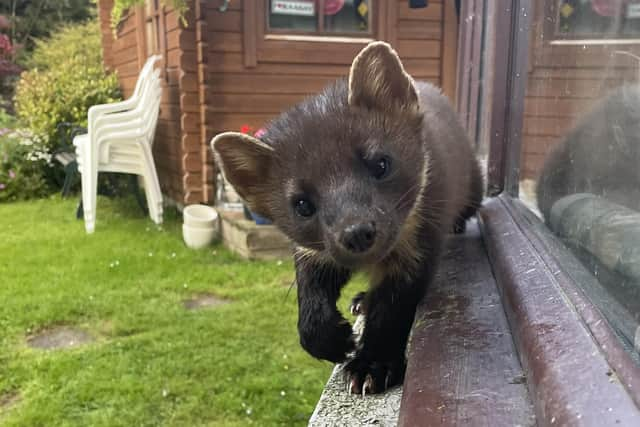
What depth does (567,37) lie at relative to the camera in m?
1.72

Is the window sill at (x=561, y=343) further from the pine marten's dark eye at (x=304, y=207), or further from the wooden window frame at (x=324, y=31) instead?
the wooden window frame at (x=324, y=31)

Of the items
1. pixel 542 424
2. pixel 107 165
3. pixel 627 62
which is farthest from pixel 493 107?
pixel 107 165

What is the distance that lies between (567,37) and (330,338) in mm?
1108

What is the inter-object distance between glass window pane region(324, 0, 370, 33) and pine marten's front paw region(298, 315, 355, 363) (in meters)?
6.55

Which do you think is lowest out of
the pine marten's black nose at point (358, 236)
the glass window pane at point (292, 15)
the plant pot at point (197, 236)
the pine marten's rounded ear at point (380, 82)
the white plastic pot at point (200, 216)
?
the plant pot at point (197, 236)

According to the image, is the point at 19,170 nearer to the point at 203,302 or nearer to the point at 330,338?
the point at 203,302

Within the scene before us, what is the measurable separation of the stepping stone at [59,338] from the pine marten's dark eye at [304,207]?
3369mm

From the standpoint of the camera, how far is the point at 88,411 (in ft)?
12.4

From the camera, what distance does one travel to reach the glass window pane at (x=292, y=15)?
301 inches

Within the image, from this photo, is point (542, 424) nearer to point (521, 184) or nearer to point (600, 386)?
point (600, 386)

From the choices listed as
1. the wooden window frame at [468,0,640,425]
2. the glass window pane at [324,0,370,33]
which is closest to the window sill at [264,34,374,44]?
the glass window pane at [324,0,370,33]

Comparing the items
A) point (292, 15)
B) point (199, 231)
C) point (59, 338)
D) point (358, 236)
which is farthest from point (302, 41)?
point (358, 236)

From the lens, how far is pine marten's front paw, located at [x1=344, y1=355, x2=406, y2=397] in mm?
1781

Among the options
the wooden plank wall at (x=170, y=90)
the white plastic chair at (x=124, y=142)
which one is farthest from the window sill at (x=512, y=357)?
A: the white plastic chair at (x=124, y=142)
